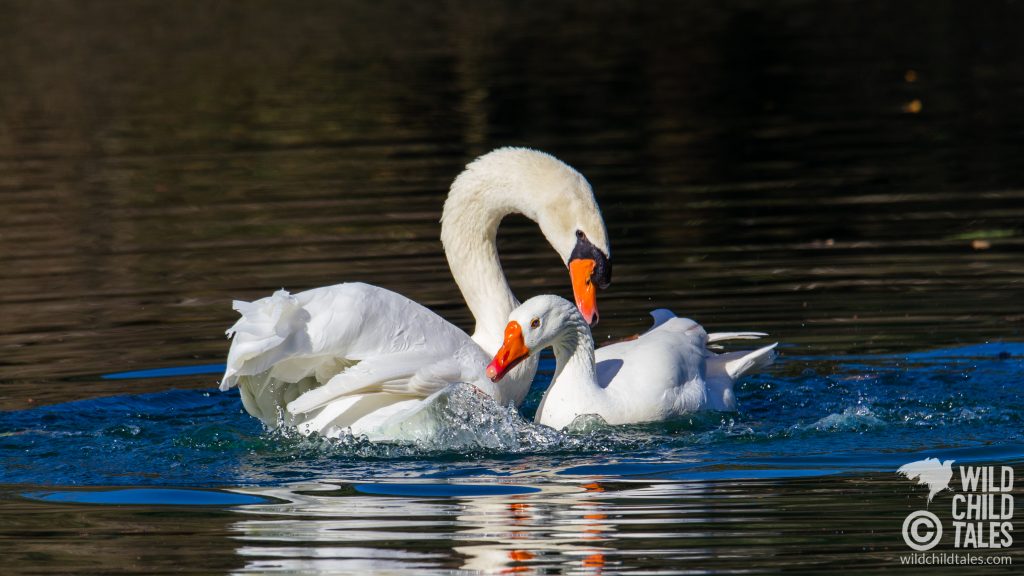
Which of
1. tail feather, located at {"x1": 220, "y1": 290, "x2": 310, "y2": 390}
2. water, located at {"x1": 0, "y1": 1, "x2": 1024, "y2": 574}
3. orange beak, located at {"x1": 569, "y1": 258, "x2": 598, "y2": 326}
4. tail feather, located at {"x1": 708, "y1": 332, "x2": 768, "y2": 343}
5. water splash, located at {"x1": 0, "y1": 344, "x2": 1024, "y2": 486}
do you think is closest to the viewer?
water, located at {"x1": 0, "y1": 1, "x2": 1024, "y2": 574}

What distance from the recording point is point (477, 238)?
29.9 ft

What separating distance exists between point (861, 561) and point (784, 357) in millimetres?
4058

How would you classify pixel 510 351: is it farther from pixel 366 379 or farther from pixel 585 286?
pixel 366 379

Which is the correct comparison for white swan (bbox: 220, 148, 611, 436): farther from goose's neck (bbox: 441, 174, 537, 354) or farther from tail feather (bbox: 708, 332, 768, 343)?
tail feather (bbox: 708, 332, 768, 343)

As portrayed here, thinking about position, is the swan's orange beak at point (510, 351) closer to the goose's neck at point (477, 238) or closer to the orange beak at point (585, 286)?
the orange beak at point (585, 286)

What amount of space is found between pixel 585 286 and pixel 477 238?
826 millimetres

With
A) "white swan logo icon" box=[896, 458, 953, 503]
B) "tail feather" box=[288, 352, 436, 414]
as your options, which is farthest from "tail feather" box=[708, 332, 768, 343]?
"tail feather" box=[288, 352, 436, 414]

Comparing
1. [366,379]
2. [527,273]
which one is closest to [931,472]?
[366,379]

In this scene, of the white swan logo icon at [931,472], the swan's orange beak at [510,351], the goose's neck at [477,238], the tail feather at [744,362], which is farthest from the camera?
the goose's neck at [477,238]

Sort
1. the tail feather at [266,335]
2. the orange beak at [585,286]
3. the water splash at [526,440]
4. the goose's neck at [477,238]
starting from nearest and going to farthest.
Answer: the tail feather at [266,335], the water splash at [526,440], the orange beak at [585,286], the goose's neck at [477,238]

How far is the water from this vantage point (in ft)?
21.5

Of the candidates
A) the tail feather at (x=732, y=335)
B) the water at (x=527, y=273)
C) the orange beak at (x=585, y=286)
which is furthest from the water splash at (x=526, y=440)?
the orange beak at (x=585, y=286)

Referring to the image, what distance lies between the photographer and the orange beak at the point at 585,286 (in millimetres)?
8539

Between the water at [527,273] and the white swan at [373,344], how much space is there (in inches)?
8.6
